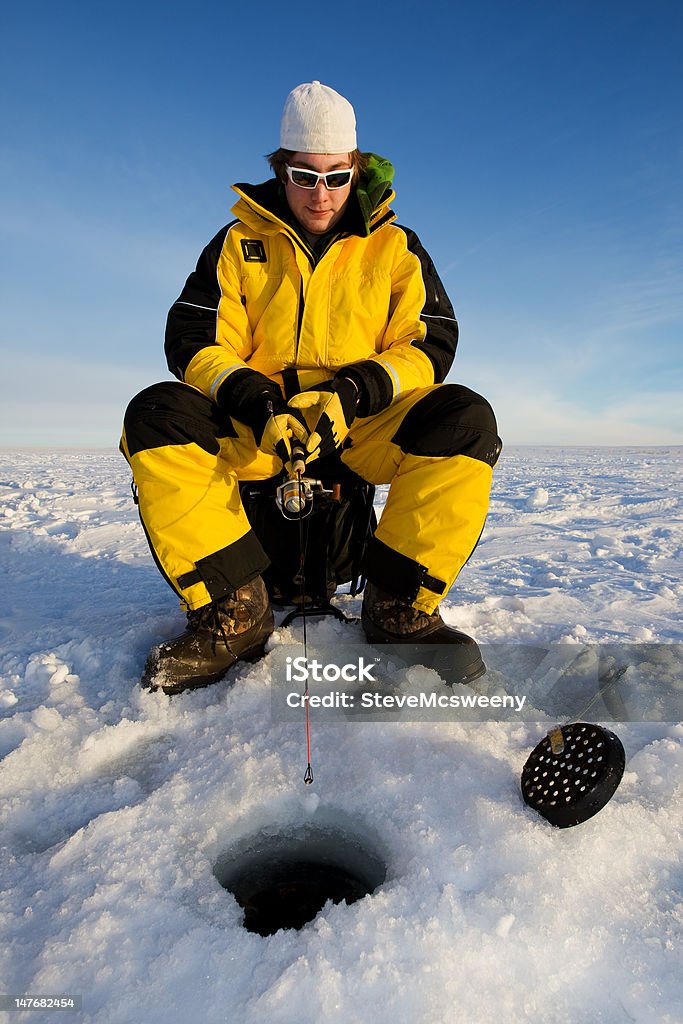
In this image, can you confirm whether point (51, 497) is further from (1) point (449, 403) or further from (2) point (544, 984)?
(2) point (544, 984)

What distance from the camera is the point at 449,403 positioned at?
200 centimetres

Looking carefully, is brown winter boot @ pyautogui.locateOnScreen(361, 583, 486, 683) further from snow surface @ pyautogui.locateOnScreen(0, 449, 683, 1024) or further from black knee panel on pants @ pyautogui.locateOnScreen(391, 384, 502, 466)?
black knee panel on pants @ pyautogui.locateOnScreen(391, 384, 502, 466)

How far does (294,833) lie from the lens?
4.54 ft

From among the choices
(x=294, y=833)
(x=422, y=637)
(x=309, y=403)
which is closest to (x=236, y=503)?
(x=309, y=403)

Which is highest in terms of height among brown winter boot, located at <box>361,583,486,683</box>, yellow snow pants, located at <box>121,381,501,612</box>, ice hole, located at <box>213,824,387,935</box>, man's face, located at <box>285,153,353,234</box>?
man's face, located at <box>285,153,353,234</box>

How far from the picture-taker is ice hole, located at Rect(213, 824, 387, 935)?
49.9 inches

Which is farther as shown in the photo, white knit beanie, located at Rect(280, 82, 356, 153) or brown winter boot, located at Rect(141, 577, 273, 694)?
white knit beanie, located at Rect(280, 82, 356, 153)

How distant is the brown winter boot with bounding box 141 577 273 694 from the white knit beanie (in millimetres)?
1590

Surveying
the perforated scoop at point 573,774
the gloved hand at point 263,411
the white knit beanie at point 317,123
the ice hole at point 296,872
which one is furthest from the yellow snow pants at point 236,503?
the white knit beanie at point 317,123

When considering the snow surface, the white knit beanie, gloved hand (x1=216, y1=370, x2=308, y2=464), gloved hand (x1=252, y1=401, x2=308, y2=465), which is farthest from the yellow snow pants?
the white knit beanie

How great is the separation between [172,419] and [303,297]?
2.31 ft

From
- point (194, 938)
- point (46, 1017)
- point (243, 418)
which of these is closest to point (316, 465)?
point (243, 418)

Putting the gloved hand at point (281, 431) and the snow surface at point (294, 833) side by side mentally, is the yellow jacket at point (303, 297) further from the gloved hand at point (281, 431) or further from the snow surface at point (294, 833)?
the snow surface at point (294, 833)

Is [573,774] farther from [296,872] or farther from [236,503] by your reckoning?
[236,503]
